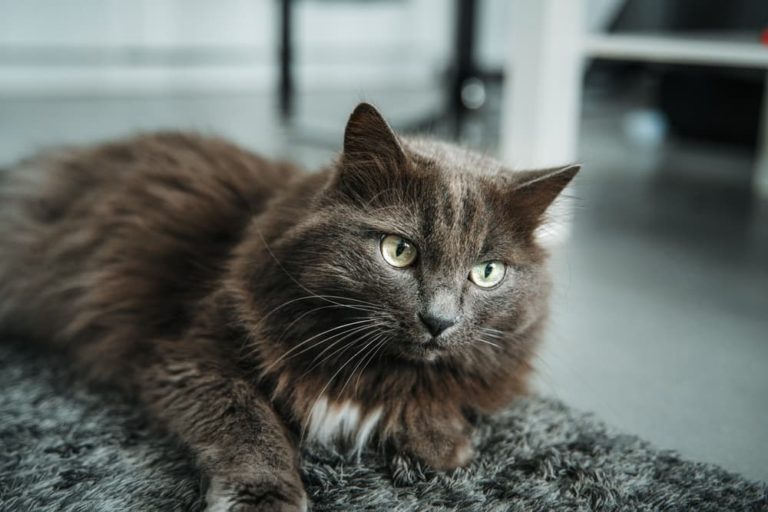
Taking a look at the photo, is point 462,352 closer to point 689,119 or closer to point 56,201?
point 56,201

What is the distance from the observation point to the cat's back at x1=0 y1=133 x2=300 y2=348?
132 centimetres

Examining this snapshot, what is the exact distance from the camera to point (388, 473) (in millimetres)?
1121

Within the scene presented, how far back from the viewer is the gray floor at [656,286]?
1.38 metres

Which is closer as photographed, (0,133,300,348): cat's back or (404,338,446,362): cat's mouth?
(404,338,446,362): cat's mouth

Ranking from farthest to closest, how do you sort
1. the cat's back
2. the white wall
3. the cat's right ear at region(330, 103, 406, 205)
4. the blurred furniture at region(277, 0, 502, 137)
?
the white wall < the blurred furniture at region(277, 0, 502, 137) < the cat's back < the cat's right ear at region(330, 103, 406, 205)

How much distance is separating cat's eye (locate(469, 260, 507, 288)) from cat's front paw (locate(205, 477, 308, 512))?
40 centimetres

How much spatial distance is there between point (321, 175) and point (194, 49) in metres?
4.84

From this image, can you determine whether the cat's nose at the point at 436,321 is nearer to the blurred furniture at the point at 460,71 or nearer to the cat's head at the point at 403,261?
the cat's head at the point at 403,261

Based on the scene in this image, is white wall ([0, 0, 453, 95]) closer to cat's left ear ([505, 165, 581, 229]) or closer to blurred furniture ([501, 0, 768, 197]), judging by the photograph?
blurred furniture ([501, 0, 768, 197])

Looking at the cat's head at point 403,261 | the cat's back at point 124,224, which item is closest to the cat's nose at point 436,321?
the cat's head at point 403,261

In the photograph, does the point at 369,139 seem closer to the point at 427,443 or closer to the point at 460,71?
the point at 427,443

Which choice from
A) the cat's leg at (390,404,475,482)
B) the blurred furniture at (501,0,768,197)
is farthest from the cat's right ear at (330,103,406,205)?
the blurred furniture at (501,0,768,197)

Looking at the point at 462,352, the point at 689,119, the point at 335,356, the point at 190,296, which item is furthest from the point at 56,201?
the point at 689,119

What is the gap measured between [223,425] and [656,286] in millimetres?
1426
